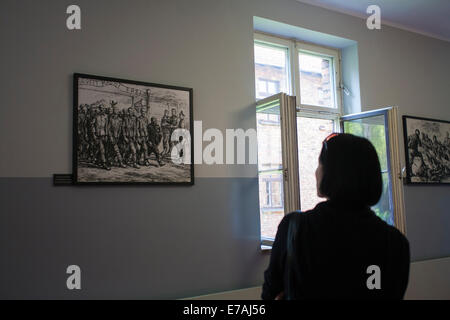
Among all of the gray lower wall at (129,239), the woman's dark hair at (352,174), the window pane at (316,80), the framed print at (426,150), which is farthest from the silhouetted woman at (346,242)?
the framed print at (426,150)

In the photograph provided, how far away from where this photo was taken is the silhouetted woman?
102cm

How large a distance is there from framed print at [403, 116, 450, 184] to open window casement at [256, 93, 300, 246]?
200 centimetres

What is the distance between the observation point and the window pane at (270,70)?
3957 millimetres

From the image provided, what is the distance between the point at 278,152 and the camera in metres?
3.46

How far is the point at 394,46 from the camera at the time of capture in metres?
4.70

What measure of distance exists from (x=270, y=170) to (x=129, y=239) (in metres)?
1.40

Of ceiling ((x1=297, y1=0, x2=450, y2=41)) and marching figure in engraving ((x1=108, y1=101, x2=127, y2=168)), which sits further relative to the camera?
ceiling ((x1=297, y1=0, x2=450, y2=41))

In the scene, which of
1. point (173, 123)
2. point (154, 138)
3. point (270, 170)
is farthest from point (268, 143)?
point (154, 138)

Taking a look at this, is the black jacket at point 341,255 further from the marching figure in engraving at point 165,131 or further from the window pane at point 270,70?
the window pane at point 270,70

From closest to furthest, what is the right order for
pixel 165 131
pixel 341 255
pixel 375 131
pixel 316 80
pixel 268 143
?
1. pixel 341 255
2. pixel 165 131
3. pixel 268 143
4. pixel 375 131
5. pixel 316 80

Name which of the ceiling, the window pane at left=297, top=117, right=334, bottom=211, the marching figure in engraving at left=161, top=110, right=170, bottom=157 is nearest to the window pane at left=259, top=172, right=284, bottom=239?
the window pane at left=297, top=117, right=334, bottom=211

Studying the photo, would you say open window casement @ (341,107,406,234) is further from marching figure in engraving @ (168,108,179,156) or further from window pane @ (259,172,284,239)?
marching figure in engraving @ (168,108,179,156)

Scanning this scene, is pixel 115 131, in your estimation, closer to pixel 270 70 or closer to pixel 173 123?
pixel 173 123

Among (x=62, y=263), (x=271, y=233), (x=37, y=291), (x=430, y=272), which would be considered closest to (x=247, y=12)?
(x=271, y=233)
